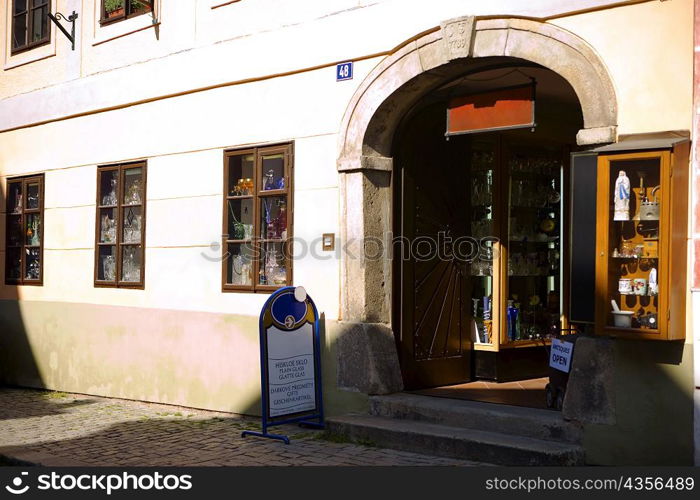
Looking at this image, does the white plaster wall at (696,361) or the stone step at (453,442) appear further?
the stone step at (453,442)

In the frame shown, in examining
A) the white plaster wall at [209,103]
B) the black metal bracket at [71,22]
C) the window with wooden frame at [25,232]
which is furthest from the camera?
the window with wooden frame at [25,232]

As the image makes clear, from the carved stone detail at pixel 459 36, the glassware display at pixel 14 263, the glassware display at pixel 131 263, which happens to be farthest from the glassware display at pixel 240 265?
the glassware display at pixel 14 263

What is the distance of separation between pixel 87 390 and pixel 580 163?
6841 millimetres

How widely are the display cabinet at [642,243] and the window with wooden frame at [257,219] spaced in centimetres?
335

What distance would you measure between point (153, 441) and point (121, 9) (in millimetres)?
5317

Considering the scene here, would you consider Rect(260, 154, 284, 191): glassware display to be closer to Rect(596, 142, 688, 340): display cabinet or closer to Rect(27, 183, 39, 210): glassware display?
Rect(596, 142, 688, 340): display cabinet

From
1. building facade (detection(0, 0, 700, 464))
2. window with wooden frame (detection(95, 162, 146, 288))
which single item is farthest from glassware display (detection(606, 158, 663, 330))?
window with wooden frame (detection(95, 162, 146, 288))

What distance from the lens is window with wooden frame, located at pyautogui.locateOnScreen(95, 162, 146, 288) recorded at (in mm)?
10422

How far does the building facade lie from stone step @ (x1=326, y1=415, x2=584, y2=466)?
0.96 ft

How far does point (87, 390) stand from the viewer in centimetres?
1095

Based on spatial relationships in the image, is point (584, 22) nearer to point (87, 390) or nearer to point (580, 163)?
point (580, 163)

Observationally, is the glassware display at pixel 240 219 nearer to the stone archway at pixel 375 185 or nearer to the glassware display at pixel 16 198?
the stone archway at pixel 375 185

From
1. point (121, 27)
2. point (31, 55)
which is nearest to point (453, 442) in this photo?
point (121, 27)

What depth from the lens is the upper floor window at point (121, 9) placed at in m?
10.4
